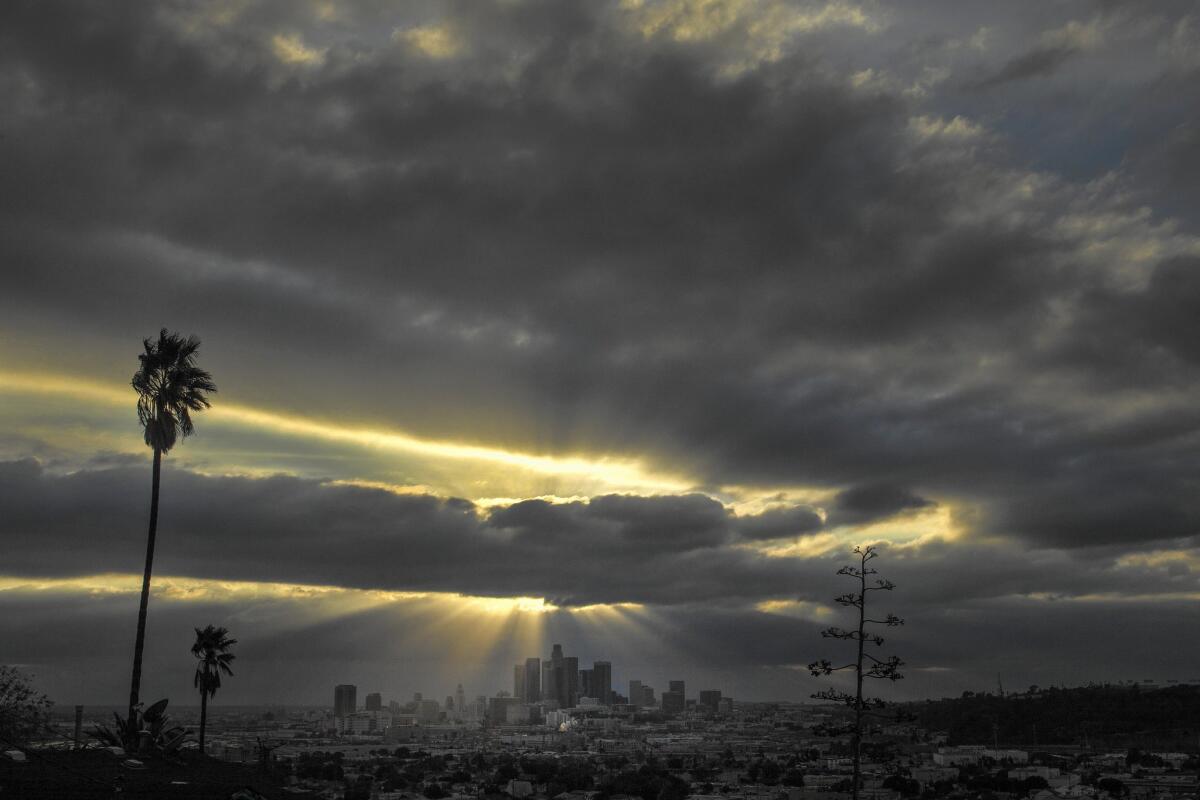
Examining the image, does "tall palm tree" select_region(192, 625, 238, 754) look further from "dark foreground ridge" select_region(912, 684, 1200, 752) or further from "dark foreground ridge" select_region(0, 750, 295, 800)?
"dark foreground ridge" select_region(912, 684, 1200, 752)

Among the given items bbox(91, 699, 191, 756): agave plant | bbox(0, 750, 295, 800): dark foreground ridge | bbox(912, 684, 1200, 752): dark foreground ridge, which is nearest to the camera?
bbox(0, 750, 295, 800): dark foreground ridge

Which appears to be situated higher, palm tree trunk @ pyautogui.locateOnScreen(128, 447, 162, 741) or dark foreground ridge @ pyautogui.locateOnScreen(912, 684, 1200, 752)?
palm tree trunk @ pyautogui.locateOnScreen(128, 447, 162, 741)

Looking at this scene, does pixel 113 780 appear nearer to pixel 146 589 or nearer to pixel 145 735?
pixel 145 735

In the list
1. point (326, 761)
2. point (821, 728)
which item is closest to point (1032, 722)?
point (326, 761)

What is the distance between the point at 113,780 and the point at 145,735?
27.5 ft

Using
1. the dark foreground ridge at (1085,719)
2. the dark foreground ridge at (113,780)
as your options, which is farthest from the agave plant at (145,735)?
the dark foreground ridge at (1085,719)

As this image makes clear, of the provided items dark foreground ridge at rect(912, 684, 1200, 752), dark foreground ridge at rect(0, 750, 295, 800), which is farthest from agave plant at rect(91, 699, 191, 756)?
dark foreground ridge at rect(912, 684, 1200, 752)

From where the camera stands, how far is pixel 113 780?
26625 millimetres

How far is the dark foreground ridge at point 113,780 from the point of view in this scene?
23594 millimetres

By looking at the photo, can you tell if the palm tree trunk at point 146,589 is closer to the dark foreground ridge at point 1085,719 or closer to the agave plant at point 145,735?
the agave plant at point 145,735

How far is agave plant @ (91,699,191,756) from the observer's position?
111 ft

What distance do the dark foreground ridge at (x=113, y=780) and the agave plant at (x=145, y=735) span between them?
864mm

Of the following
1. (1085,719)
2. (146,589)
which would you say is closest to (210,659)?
(146,589)

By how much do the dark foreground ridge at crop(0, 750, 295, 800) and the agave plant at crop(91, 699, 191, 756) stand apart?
864mm
